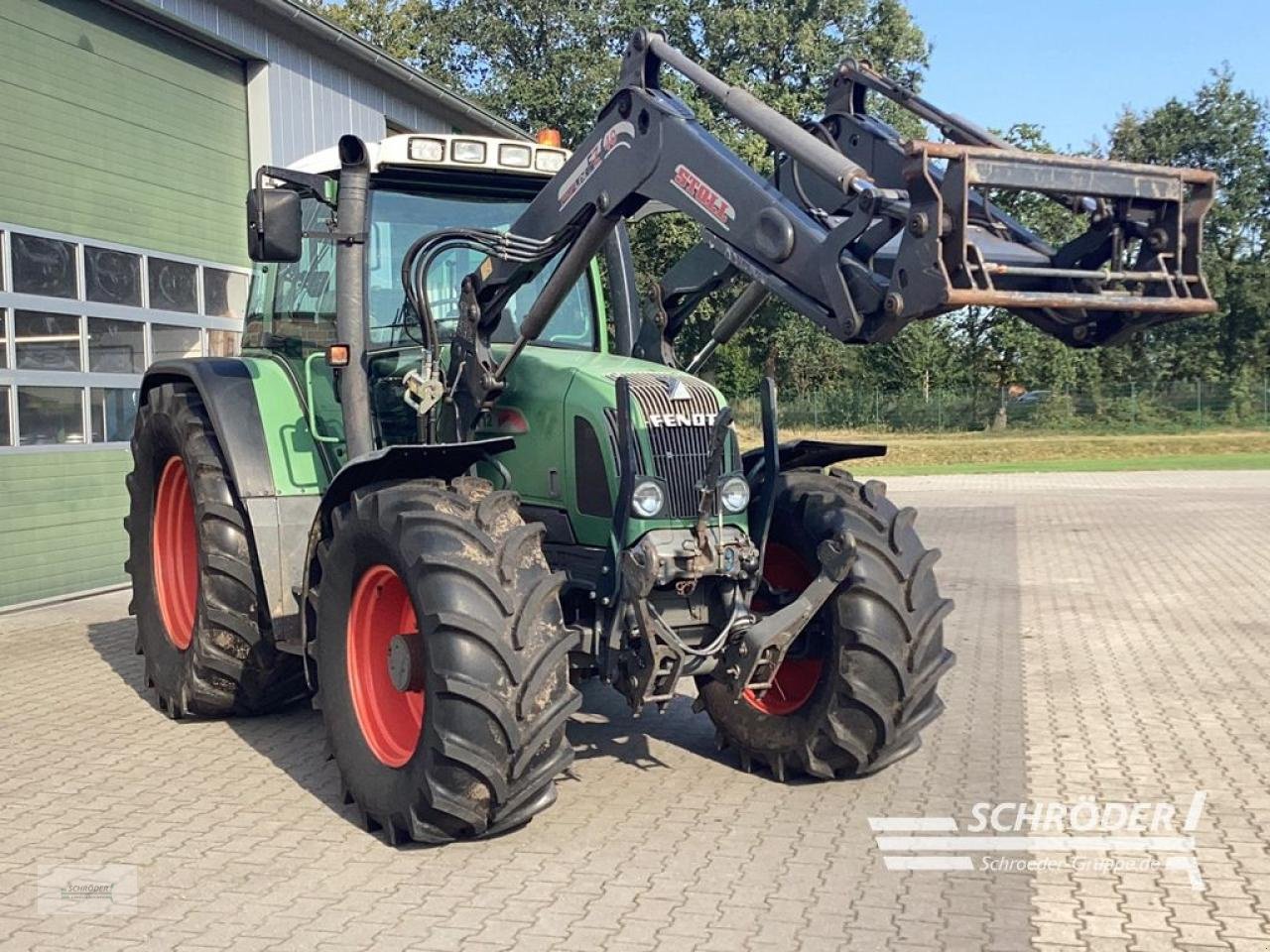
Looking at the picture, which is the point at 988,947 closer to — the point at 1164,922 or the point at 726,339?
the point at 1164,922

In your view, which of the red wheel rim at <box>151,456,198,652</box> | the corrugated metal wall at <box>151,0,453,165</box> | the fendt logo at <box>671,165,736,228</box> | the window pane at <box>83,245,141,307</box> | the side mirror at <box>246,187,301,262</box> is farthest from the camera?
the corrugated metal wall at <box>151,0,453,165</box>

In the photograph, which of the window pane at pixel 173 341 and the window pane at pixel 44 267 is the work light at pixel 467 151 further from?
the window pane at pixel 173 341

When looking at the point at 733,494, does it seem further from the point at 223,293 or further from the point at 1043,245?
the point at 223,293

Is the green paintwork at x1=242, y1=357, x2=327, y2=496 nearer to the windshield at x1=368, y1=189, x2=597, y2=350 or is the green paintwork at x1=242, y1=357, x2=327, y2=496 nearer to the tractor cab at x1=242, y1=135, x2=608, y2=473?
the tractor cab at x1=242, y1=135, x2=608, y2=473

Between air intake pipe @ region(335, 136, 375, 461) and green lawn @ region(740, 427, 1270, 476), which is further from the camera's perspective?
green lawn @ region(740, 427, 1270, 476)

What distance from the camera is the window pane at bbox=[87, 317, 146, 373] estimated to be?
10500 mm

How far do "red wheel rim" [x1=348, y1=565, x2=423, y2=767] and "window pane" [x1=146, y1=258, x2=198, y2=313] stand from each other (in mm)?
7352

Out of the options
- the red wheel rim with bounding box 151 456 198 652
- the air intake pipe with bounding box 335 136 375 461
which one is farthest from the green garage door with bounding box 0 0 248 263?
the air intake pipe with bounding box 335 136 375 461

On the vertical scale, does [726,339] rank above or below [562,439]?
above

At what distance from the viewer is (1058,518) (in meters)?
16.7

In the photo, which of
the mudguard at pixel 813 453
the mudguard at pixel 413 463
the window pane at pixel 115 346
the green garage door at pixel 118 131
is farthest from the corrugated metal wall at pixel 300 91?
the mudguard at pixel 813 453

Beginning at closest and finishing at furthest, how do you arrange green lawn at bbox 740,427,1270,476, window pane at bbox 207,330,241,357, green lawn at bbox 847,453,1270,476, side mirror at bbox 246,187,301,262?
side mirror at bbox 246,187,301,262
window pane at bbox 207,330,241,357
green lawn at bbox 847,453,1270,476
green lawn at bbox 740,427,1270,476

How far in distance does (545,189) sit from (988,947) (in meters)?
3.14

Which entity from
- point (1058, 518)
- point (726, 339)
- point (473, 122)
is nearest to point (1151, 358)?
point (1058, 518)
